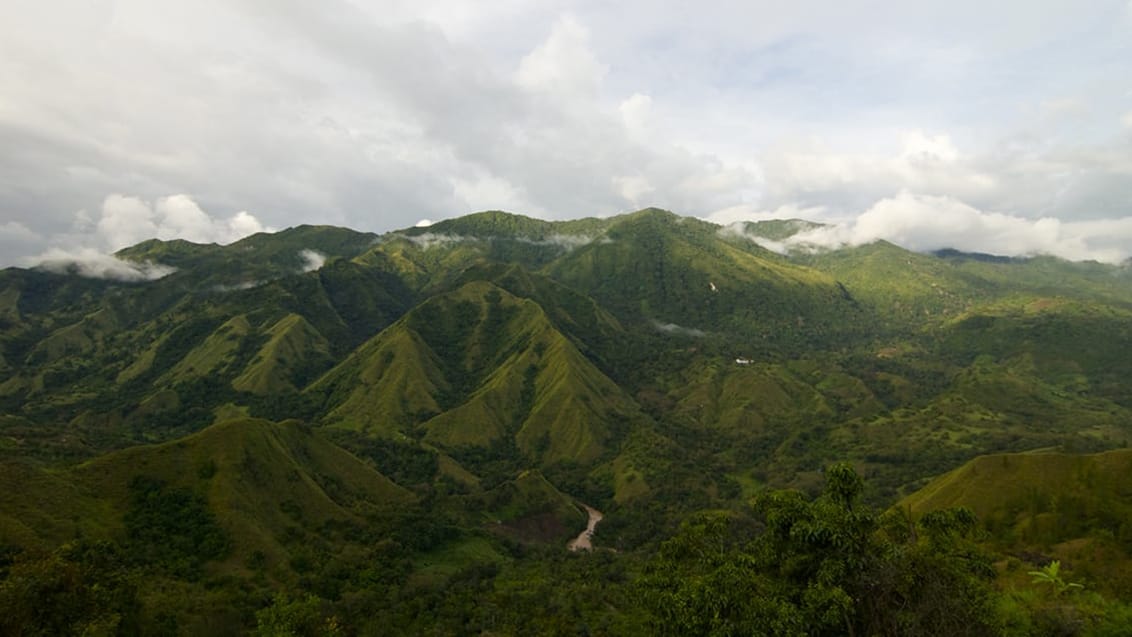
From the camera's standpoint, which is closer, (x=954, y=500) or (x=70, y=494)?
(x=70, y=494)

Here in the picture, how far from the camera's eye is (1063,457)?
129m

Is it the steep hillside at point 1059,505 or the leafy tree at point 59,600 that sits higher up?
the leafy tree at point 59,600

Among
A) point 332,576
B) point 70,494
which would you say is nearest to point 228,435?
point 70,494


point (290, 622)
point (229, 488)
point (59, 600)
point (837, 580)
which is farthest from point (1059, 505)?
point (229, 488)

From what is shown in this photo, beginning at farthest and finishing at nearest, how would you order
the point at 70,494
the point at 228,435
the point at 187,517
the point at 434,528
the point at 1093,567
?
the point at 434,528
the point at 228,435
the point at 187,517
the point at 70,494
the point at 1093,567

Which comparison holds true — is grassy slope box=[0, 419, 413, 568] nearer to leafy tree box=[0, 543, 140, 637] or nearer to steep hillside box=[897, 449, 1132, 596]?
leafy tree box=[0, 543, 140, 637]

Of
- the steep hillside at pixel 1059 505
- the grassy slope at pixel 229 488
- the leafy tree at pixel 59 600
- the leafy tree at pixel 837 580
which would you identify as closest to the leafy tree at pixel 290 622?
the leafy tree at pixel 59 600

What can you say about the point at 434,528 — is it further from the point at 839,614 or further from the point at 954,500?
the point at 839,614

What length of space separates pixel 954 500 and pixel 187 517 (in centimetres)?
16136

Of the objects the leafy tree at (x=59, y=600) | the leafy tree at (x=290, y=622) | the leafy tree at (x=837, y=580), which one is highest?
the leafy tree at (x=837, y=580)

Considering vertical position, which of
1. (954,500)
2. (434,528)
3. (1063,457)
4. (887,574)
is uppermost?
(887,574)

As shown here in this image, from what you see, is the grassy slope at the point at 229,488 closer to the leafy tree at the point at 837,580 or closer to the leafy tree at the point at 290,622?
the leafy tree at the point at 290,622

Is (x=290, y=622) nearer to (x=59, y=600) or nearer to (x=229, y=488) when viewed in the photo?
(x=59, y=600)

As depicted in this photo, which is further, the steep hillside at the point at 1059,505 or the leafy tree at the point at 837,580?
the steep hillside at the point at 1059,505
